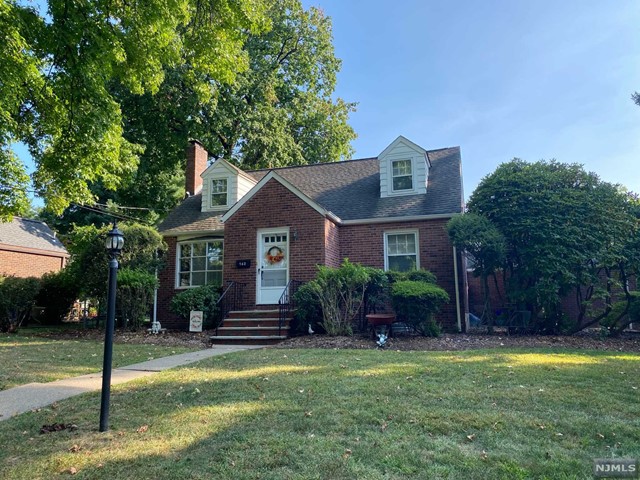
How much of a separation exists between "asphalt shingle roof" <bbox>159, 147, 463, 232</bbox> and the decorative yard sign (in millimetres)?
3520

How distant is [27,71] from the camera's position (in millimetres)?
6309

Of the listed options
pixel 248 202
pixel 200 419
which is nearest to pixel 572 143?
pixel 248 202

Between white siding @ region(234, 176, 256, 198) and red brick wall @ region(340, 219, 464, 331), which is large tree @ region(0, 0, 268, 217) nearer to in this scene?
red brick wall @ region(340, 219, 464, 331)

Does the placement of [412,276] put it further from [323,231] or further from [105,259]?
[105,259]

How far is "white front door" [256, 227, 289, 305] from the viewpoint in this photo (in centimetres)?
1291

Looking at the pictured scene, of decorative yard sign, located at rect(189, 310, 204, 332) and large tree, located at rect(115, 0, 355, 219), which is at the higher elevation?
large tree, located at rect(115, 0, 355, 219)

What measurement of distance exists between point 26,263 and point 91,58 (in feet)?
59.2

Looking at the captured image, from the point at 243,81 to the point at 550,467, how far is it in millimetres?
22718

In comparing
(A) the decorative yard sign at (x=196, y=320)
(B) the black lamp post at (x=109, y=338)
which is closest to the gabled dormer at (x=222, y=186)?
(A) the decorative yard sign at (x=196, y=320)

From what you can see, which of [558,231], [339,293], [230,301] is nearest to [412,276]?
[339,293]

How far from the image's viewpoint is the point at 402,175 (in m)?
14.5

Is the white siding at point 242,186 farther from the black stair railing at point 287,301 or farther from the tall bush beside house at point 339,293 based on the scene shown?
the tall bush beside house at point 339,293

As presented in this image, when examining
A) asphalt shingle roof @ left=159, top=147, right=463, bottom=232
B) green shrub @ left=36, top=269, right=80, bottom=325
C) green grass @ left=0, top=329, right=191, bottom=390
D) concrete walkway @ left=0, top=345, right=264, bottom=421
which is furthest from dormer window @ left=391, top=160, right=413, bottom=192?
green shrub @ left=36, top=269, right=80, bottom=325

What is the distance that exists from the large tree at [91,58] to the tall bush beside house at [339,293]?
16.6 ft
